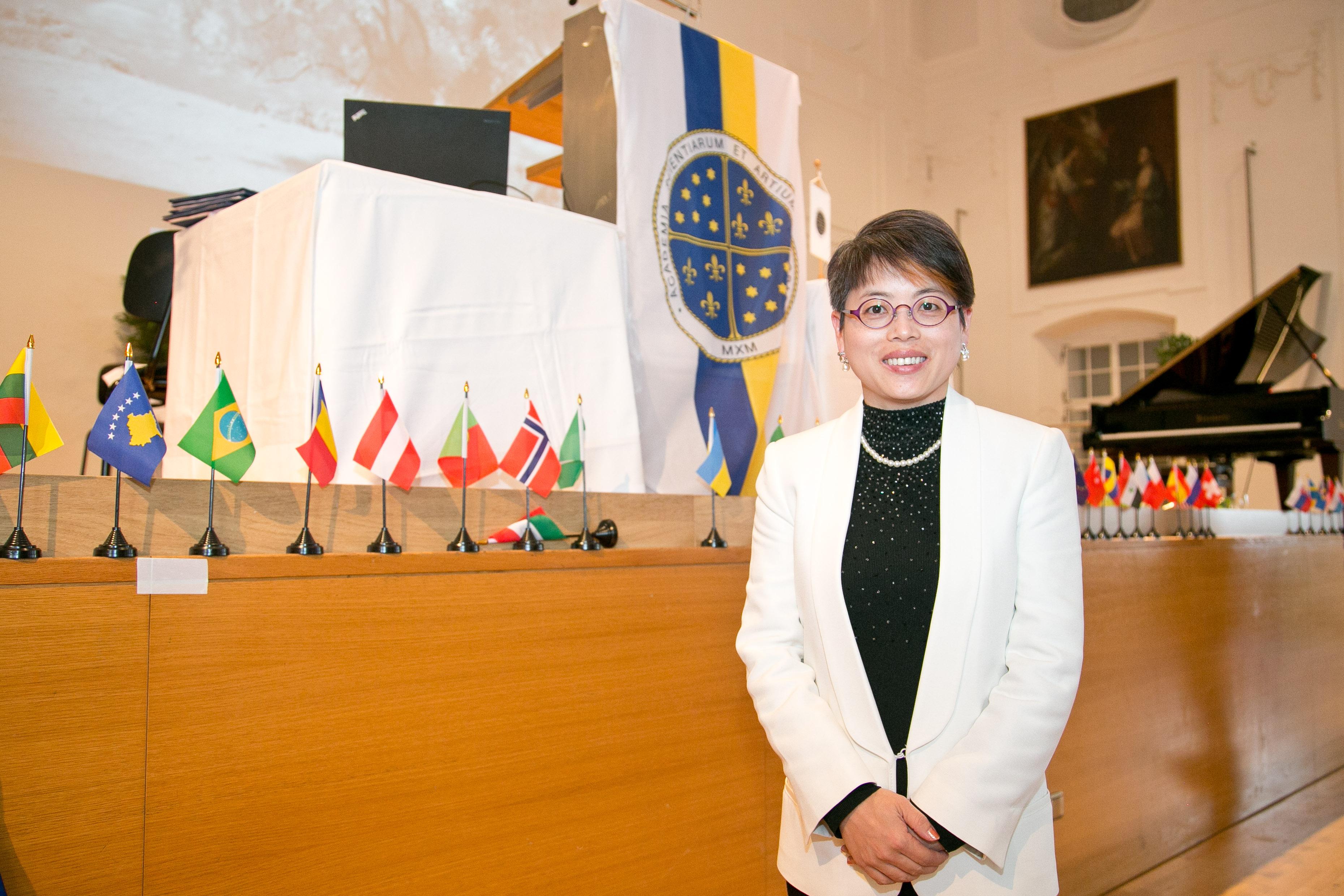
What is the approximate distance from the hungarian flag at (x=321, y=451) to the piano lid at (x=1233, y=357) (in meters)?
5.45

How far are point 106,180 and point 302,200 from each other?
12.9 ft

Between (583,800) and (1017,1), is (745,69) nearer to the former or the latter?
(583,800)

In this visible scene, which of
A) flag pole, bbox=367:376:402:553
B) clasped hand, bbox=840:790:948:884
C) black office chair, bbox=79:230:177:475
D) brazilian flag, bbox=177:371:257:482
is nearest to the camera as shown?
clasped hand, bbox=840:790:948:884

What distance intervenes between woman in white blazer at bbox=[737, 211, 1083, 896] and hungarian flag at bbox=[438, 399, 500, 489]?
69cm

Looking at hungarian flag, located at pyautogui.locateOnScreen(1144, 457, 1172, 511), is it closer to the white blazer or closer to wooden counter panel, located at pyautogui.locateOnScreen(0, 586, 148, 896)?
the white blazer

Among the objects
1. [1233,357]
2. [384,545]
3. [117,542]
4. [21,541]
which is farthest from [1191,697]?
[1233,357]

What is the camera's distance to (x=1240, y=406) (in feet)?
17.6

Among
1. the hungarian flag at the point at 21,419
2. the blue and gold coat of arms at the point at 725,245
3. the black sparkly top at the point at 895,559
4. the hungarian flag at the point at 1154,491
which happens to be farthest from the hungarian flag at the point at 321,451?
the hungarian flag at the point at 1154,491

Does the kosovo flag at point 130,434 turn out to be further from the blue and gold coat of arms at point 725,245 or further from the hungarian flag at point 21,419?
the blue and gold coat of arms at point 725,245

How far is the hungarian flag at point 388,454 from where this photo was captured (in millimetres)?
1571

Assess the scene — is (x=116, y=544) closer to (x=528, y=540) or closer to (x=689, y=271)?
(x=528, y=540)

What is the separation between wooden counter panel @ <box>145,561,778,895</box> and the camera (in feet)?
4.13

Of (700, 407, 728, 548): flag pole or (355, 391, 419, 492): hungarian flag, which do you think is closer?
(355, 391, 419, 492): hungarian flag

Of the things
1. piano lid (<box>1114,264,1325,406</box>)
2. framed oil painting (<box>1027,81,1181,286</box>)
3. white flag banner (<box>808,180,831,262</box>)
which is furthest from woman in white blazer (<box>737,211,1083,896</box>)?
framed oil painting (<box>1027,81,1181,286</box>)
